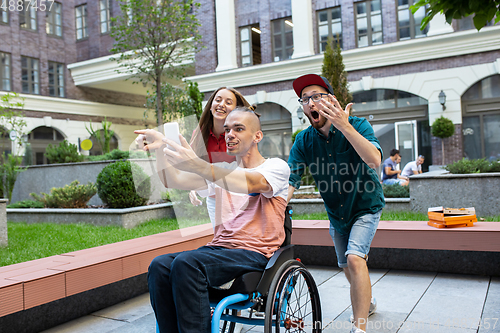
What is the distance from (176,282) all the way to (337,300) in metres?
2.39

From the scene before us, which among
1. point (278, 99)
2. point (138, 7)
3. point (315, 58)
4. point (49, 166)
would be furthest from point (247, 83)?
point (49, 166)

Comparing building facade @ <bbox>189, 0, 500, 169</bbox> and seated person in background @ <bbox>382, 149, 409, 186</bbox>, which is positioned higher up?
building facade @ <bbox>189, 0, 500, 169</bbox>

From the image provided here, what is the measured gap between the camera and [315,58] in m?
16.8

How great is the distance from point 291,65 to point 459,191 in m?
11.9

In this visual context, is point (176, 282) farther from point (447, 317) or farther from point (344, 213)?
point (447, 317)

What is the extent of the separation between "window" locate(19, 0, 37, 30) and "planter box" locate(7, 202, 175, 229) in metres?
17.9

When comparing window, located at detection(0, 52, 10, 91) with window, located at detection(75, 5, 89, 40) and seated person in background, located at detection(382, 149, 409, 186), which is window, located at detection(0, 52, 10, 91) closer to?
window, located at detection(75, 5, 89, 40)

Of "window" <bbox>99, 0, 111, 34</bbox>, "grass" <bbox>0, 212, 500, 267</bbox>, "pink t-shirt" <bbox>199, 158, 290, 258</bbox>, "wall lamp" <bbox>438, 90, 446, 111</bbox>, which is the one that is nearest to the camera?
"pink t-shirt" <bbox>199, 158, 290, 258</bbox>

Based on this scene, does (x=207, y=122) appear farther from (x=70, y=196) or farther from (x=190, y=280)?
(x=70, y=196)

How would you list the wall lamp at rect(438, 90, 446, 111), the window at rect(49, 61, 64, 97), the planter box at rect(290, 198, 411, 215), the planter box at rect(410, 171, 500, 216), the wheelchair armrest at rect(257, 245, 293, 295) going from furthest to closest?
the window at rect(49, 61, 64, 97) < the wall lamp at rect(438, 90, 446, 111) < the planter box at rect(290, 198, 411, 215) < the planter box at rect(410, 171, 500, 216) < the wheelchair armrest at rect(257, 245, 293, 295)

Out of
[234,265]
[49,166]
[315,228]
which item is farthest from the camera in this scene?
[49,166]

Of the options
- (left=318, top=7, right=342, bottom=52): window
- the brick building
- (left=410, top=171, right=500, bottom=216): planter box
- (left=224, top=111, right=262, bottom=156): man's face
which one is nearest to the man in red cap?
(left=224, top=111, right=262, bottom=156): man's face

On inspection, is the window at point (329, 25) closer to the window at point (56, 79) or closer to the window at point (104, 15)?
the window at point (104, 15)

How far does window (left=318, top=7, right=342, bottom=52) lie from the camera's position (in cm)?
1705
